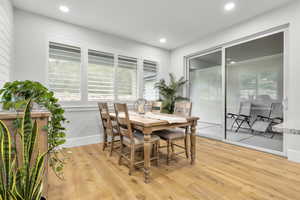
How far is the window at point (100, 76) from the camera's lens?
3.34 m

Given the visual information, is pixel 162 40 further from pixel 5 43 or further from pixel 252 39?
pixel 5 43

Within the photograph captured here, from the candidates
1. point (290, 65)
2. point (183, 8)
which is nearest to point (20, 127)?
point (183, 8)

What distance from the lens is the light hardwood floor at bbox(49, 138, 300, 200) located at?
1555 mm

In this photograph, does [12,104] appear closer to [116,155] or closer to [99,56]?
[116,155]

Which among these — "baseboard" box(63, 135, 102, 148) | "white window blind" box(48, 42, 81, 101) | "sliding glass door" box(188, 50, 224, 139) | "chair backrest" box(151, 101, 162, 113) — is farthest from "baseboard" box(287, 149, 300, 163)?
"white window blind" box(48, 42, 81, 101)

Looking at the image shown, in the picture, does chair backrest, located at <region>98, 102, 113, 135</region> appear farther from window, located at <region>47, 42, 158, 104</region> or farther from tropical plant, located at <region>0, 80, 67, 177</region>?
tropical plant, located at <region>0, 80, 67, 177</region>

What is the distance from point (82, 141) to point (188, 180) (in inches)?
95.7

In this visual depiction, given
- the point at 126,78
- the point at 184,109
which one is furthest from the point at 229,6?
the point at 126,78

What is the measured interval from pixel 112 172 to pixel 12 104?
4.92 ft

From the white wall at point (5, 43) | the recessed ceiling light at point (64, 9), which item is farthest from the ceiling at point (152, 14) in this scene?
the white wall at point (5, 43)

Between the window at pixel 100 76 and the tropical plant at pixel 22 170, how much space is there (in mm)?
2506

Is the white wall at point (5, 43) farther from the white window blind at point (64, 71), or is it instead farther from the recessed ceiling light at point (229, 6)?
the recessed ceiling light at point (229, 6)

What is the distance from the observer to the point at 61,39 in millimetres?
2992

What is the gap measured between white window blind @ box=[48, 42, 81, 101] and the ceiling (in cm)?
62
